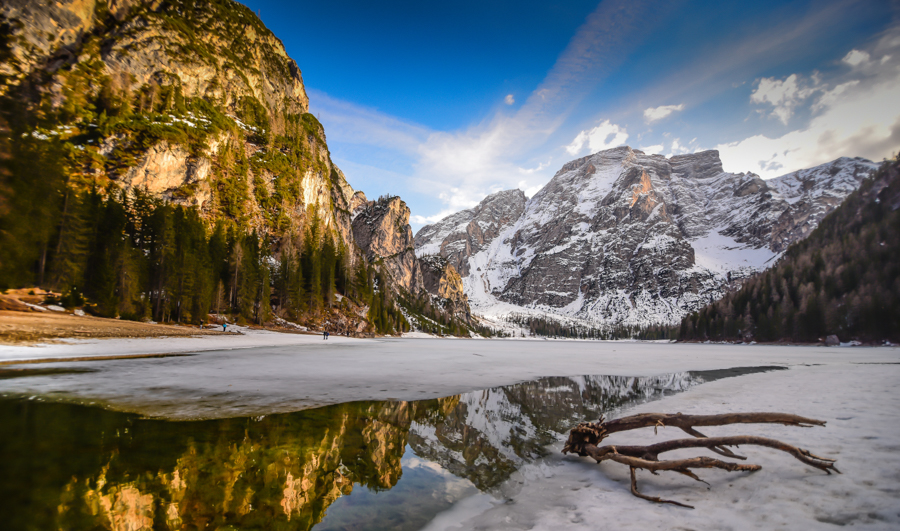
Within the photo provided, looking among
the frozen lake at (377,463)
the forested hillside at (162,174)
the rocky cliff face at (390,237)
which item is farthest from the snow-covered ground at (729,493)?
the rocky cliff face at (390,237)

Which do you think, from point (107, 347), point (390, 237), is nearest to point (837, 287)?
point (107, 347)

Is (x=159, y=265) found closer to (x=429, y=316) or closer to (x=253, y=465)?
(x=253, y=465)

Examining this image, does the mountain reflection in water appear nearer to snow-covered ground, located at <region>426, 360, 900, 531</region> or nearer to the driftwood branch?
snow-covered ground, located at <region>426, 360, 900, 531</region>

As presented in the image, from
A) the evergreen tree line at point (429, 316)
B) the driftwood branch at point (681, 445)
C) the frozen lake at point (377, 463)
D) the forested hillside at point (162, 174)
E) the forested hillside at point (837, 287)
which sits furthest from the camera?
the evergreen tree line at point (429, 316)

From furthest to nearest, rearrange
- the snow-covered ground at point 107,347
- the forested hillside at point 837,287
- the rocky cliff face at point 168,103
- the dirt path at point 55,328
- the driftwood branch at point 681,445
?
the forested hillside at point 837,287 < the rocky cliff face at point 168,103 < the dirt path at point 55,328 < the snow-covered ground at point 107,347 < the driftwood branch at point 681,445

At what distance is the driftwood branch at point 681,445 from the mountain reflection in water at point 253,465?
1.31m

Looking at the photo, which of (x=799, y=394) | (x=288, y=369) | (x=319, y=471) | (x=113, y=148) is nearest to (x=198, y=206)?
(x=113, y=148)

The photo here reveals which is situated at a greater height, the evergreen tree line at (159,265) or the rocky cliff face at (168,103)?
the rocky cliff face at (168,103)

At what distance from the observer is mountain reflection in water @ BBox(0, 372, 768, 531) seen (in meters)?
4.10

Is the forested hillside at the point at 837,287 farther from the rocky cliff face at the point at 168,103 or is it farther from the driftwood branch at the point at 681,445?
the rocky cliff face at the point at 168,103

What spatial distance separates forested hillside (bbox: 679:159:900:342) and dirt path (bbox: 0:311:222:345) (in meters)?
118

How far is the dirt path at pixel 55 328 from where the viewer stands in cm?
1997

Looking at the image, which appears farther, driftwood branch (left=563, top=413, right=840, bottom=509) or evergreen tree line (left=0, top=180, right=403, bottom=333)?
evergreen tree line (left=0, top=180, right=403, bottom=333)

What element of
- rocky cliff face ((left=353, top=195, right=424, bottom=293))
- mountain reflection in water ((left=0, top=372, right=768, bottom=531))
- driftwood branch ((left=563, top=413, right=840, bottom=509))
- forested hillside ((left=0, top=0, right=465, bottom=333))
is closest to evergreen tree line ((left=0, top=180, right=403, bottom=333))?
forested hillside ((left=0, top=0, right=465, bottom=333))
